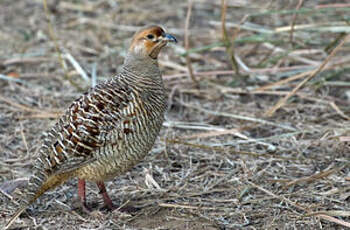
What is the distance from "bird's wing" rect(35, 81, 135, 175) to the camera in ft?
12.7

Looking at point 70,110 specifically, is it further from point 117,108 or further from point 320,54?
point 320,54

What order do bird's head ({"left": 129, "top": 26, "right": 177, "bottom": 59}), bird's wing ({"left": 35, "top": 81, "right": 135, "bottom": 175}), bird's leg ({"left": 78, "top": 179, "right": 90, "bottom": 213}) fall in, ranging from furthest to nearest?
bird's head ({"left": 129, "top": 26, "right": 177, "bottom": 59}), bird's leg ({"left": 78, "top": 179, "right": 90, "bottom": 213}), bird's wing ({"left": 35, "top": 81, "right": 135, "bottom": 175})

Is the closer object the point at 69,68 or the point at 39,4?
the point at 69,68

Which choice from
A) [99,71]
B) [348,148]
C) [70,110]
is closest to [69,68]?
[99,71]

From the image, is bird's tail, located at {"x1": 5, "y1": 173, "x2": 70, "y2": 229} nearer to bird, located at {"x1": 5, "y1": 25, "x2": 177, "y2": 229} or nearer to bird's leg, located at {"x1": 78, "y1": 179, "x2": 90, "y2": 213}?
bird, located at {"x1": 5, "y1": 25, "x2": 177, "y2": 229}

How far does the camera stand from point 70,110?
13.2 feet

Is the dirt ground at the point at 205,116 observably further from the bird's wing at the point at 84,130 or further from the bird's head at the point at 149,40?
the bird's head at the point at 149,40

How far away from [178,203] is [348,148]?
160 centimetres

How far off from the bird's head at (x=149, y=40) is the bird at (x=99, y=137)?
254mm

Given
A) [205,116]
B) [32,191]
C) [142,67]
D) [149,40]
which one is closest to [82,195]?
[32,191]

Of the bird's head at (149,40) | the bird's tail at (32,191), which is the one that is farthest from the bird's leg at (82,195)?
the bird's head at (149,40)

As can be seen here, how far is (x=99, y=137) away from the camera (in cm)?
387

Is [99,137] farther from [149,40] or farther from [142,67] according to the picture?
[149,40]

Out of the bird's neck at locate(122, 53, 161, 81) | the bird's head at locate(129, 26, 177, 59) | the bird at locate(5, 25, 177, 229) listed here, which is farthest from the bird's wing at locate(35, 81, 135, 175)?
A: the bird's head at locate(129, 26, 177, 59)
